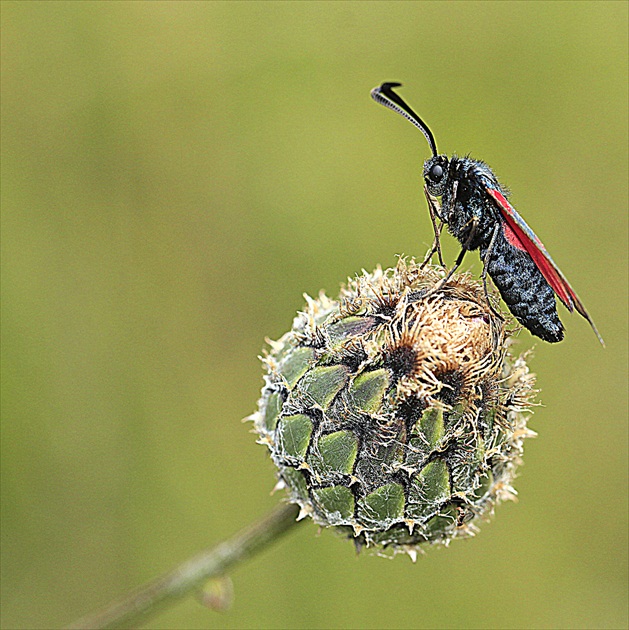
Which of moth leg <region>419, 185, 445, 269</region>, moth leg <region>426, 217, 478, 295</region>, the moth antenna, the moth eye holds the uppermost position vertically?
the moth antenna

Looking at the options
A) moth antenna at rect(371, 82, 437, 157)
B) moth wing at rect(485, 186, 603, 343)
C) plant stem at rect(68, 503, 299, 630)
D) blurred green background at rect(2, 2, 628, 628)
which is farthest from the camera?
blurred green background at rect(2, 2, 628, 628)

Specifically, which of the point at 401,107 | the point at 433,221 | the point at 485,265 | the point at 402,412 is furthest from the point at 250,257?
the point at 402,412

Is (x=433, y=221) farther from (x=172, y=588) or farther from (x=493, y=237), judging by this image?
(x=172, y=588)

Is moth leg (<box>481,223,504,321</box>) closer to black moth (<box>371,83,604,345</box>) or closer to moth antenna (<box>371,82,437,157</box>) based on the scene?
black moth (<box>371,83,604,345</box>)

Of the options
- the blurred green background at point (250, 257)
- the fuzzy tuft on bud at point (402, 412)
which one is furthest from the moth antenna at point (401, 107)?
the blurred green background at point (250, 257)

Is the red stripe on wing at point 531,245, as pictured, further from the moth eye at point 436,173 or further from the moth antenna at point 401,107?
the moth antenna at point 401,107

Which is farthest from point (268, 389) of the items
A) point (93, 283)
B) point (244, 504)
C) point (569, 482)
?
point (569, 482)

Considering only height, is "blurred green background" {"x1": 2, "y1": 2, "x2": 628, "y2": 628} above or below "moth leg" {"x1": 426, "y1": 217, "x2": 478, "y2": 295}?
above

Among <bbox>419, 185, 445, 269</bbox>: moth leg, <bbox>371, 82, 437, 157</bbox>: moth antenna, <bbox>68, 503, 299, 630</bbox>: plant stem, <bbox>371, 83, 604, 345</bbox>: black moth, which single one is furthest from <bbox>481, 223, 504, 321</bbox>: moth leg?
<bbox>68, 503, 299, 630</bbox>: plant stem
